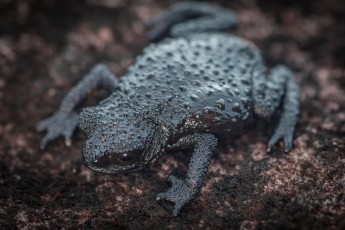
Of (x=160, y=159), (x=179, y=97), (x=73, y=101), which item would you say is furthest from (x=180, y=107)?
(x=73, y=101)

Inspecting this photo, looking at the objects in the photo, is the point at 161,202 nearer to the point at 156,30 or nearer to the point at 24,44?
the point at 156,30

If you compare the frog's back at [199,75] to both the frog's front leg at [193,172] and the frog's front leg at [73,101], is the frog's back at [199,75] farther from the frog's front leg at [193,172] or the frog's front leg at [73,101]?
the frog's front leg at [73,101]

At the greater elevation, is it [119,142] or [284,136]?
[119,142]

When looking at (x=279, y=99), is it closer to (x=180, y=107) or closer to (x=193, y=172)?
(x=180, y=107)

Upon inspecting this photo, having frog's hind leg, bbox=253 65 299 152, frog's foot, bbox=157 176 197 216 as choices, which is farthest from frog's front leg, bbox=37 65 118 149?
frog's hind leg, bbox=253 65 299 152

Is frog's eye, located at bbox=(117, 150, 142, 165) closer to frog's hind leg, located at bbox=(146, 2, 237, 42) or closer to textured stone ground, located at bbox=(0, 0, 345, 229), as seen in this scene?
textured stone ground, located at bbox=(0, 0, 345, 229)

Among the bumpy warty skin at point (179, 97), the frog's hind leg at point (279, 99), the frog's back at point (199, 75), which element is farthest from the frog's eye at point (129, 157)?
the frog's hind leg at point (279, 99)
